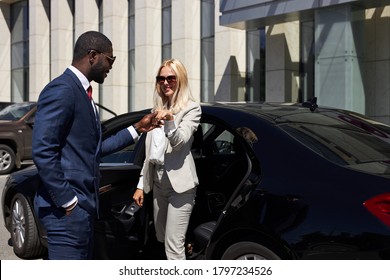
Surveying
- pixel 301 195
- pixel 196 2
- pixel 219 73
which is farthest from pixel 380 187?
pixel 196 2

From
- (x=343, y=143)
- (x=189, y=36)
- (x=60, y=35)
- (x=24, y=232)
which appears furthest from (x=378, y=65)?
(x=60, y=35)

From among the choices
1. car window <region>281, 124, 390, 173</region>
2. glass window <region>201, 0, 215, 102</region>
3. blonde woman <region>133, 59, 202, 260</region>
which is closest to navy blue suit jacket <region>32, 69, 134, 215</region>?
blonde woman <region>133, 59, 202, 260</region>

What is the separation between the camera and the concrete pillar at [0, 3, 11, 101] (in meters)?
29.5

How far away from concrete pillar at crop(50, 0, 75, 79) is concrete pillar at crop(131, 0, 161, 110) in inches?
224

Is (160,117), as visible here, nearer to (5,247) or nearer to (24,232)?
(24,232)

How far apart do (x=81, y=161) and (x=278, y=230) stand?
1.15 meters

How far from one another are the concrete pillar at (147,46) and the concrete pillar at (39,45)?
7.84 metres

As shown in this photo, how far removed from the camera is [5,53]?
2986 centimetres

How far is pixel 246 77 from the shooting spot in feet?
58.6

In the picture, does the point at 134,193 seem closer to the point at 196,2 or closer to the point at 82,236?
the point at 82,236

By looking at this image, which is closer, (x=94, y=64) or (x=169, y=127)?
(x=94, y=64)

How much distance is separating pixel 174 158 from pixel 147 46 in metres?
18.2

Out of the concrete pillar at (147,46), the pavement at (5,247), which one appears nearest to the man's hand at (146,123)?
the pavement at (5,247)

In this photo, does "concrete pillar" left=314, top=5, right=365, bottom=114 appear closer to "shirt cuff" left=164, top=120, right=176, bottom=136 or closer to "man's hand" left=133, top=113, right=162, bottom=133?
"shirt cuff" left=164, top=120, right=176, bottom=136
